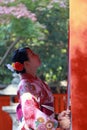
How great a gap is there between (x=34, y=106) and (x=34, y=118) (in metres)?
0.07

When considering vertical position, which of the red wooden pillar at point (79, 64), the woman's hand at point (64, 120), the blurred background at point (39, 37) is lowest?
the blurred background at point (39, 37)

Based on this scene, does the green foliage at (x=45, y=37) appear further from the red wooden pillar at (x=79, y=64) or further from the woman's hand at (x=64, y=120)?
the red wooden pillar at (x=79, y=64)

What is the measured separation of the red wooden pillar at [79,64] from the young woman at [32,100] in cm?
41

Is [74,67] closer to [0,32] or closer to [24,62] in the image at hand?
[24,62]

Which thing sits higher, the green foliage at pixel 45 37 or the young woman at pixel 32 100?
the young woman at pixel 32 100

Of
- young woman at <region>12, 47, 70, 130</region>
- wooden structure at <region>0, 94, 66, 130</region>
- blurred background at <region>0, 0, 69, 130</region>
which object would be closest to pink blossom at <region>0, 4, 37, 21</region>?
blurred background at <region>0, 0, 69, 130</region>

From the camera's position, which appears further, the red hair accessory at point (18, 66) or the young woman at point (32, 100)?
the red hair accessory at point (18, 66)

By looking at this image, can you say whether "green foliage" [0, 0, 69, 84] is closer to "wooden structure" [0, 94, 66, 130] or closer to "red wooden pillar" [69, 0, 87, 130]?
"wooden structure" [0, 94, 66, 130]

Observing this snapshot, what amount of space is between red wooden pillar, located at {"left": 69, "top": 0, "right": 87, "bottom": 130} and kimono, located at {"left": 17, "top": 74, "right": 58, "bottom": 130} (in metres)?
0.40

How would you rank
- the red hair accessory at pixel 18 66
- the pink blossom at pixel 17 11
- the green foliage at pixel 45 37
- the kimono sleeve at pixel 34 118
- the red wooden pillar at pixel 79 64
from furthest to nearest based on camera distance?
the green foliage at pixel 45 37 → the pink blossom at pixel 17 11 → the red hair accessory at pixel 18 66 → the kimono sleeve at pixel 34 118 → the red wooden pillar at pixel 79 64

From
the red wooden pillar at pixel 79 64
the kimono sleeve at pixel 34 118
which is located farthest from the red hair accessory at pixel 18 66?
the red wooden pillar at pixel 79 64

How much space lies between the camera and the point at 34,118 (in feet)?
6.82

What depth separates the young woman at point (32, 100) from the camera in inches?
82.0

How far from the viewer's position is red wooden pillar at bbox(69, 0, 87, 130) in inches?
66.3
